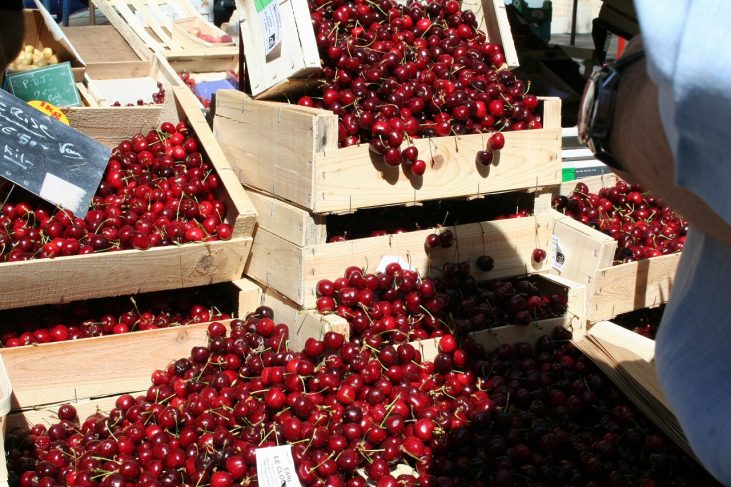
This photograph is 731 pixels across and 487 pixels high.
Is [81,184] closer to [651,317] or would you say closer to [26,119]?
[26,119]

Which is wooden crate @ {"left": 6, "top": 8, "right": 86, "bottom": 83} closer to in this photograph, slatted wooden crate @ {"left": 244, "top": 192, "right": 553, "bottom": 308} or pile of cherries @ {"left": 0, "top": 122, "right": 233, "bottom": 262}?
pile of cherries @ {"left": 0, "top": 122, "right": 233, "bottom": 262}

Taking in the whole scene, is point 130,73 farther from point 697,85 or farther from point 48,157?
point 697,85

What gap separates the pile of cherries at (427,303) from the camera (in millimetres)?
2785

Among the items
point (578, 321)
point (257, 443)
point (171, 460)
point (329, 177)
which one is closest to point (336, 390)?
point (257, 443)

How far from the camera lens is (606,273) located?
10.6 ft

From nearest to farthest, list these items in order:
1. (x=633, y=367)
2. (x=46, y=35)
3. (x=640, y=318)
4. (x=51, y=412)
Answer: (x=633, y=367) < (x=51, y=412) < (x=640, y=318) < (x=46, y=35)

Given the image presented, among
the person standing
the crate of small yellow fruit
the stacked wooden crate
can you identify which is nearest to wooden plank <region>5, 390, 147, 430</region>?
the stacked wooden crate

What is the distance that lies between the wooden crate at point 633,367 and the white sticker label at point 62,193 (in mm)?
2280

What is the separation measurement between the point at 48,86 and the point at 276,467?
2.95 m

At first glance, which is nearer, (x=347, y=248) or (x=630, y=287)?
(x=347, y=248)

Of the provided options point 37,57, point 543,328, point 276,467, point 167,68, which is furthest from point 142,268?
point 37,57

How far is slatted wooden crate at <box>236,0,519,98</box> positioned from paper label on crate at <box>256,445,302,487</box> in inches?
57.2

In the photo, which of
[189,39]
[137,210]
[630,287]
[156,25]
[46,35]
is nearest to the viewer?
[137,210]

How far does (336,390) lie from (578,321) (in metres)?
1.19
